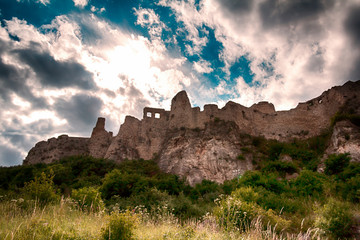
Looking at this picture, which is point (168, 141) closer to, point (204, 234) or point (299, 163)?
point (299, 163)

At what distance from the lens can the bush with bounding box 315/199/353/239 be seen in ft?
23.5

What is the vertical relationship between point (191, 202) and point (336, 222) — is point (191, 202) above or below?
below

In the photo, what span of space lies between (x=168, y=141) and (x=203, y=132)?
524cm

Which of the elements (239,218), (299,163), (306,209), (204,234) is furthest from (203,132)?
(204,234)

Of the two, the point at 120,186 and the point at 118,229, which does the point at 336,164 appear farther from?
the point at 118,229

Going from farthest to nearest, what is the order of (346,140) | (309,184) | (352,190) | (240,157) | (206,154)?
(206,154) → (240,157) → (346,140) → (309,184) → (352,190)

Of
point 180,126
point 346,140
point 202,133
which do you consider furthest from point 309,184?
point 180,126

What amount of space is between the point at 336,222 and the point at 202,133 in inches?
881

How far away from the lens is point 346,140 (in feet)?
69.9

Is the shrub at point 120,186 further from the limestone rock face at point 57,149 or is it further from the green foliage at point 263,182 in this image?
the limestone rock face at point 57,149

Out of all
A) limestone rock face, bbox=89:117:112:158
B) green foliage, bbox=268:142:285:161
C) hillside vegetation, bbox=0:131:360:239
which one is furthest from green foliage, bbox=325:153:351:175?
limestone rock face, bbox=89:117:112:158

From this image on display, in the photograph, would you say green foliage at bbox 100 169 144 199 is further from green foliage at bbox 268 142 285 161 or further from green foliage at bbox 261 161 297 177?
green foliage at bbox 268 142 285 161

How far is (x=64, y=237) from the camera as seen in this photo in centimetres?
454

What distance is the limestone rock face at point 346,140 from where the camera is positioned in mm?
20002
